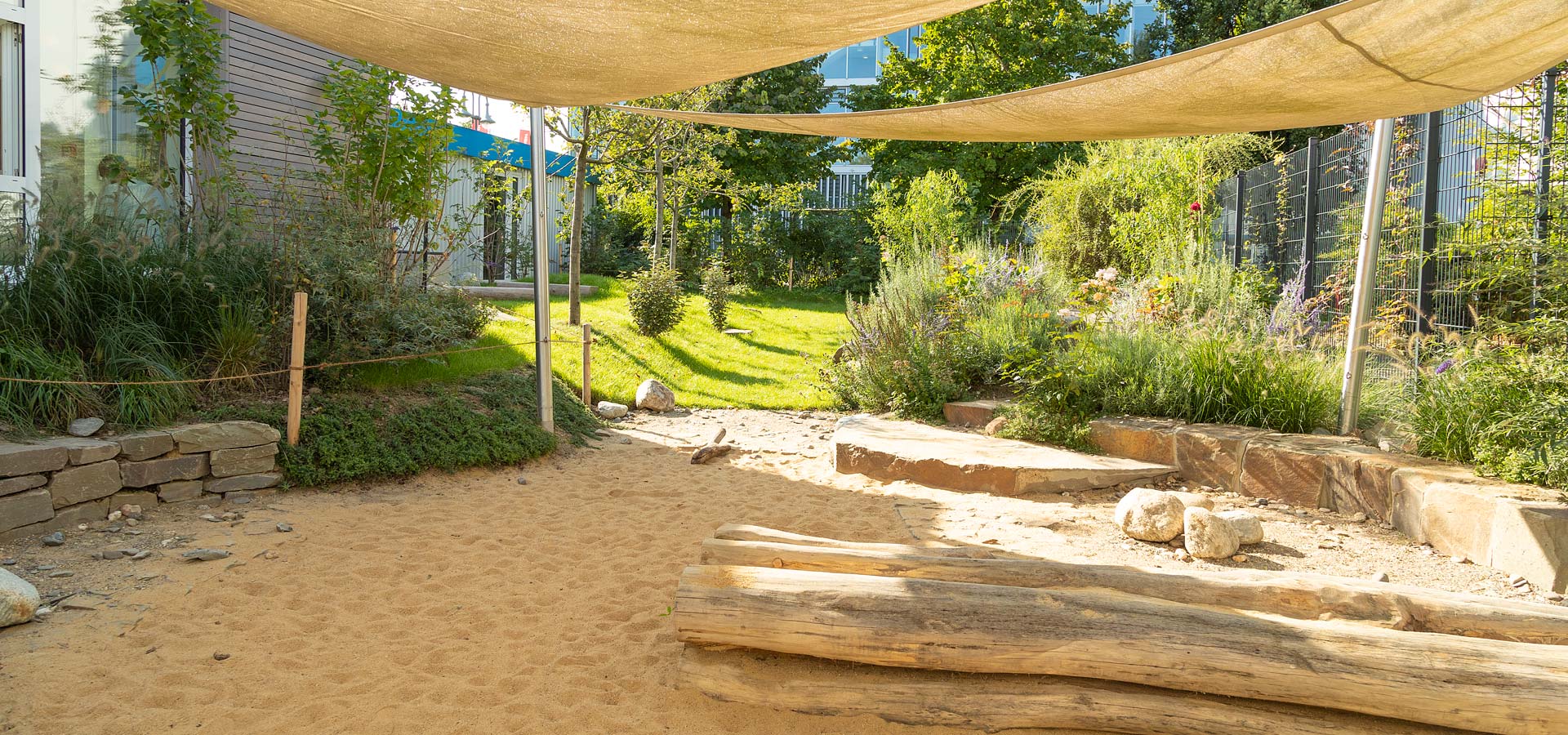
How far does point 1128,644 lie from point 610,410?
19.0 ft

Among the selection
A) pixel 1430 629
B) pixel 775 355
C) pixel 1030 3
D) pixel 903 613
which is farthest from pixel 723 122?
pixel 1030 3

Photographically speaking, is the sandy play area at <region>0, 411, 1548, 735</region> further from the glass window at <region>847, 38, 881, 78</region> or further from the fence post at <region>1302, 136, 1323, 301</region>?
the glass window at <region>847, 38, 881, 78</region>

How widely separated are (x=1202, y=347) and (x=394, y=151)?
219 inches

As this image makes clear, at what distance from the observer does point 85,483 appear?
13.1 ft

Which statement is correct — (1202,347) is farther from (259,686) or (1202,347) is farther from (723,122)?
(259,686)

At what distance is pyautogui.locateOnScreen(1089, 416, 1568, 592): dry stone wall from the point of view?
3293mm

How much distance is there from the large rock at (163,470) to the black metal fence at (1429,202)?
6330 mm

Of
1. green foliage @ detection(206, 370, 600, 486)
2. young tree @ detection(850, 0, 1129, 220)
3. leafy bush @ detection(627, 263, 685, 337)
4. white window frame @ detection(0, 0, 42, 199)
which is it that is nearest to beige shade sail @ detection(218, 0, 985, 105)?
green foliage @ detection(206, 370, 600, 486)

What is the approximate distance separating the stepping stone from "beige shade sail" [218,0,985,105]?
3.51 meters

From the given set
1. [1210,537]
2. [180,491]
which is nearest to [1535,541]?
[1210,537]

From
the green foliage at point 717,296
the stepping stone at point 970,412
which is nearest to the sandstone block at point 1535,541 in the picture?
the stepping stone at point 970,412

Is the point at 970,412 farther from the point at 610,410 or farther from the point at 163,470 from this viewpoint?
the point at 163,470

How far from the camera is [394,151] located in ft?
21.3

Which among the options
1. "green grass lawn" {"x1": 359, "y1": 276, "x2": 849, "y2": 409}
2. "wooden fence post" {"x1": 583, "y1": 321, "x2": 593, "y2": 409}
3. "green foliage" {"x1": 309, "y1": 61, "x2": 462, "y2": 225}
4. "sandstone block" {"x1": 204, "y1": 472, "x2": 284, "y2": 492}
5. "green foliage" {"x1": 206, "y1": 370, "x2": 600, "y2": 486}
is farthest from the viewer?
"wooden fence post" {"x1": 583, "y1": 321, "x2": 593, "y2": 409}
